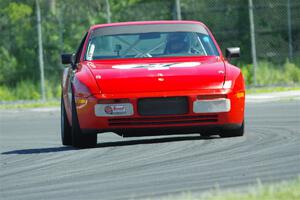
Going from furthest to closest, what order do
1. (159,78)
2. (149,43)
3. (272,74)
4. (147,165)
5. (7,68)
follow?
1. (7,68)
2. (272,74)
3. (149,43)
4. (159,78)
5. (147,165)

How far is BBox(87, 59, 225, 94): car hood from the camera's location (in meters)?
12.6

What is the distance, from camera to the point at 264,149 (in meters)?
11.3

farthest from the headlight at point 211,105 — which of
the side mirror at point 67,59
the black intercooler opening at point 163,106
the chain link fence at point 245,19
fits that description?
the chain link fence at point 245,19

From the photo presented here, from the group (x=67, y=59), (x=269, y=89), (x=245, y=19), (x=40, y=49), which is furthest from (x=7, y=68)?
(x=67, y=59)

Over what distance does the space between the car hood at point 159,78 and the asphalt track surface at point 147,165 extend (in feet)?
2.10

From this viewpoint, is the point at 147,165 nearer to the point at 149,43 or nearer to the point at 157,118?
the point at 157,118

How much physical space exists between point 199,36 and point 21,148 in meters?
2.64

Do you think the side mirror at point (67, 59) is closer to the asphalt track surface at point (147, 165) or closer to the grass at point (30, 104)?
the asphalt track surface at point (147, 165)

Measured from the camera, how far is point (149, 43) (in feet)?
46.4

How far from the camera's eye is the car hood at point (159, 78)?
12.6 m

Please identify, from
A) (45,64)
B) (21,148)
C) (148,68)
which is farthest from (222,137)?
(45,64)

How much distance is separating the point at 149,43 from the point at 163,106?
5.98 feet

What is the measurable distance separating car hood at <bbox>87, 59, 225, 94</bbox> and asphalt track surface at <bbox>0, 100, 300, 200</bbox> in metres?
0.64

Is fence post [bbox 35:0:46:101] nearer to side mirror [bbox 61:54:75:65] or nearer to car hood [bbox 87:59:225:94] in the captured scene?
side mirror [bbox 61:54:75:65]
